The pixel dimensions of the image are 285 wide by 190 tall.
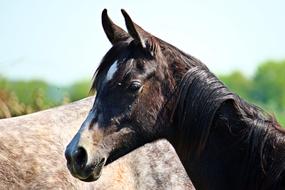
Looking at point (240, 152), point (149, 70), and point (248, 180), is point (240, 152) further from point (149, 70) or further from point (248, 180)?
point (149, 70)

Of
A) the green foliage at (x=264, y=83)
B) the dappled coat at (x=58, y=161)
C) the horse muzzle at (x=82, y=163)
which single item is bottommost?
the green foliage at (x=264, y=83)

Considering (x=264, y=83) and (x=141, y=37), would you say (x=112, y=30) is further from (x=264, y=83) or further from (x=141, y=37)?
(x=264, y=83)

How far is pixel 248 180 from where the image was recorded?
5.44 metres

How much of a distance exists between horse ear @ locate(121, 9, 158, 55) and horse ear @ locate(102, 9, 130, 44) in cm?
22

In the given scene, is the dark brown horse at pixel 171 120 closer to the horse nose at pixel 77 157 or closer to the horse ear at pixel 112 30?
the horse nose at pixel 77 157

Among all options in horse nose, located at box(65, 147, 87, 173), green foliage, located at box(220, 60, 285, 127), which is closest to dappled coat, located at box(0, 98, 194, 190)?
horse nose, located at box(65, 147, 87, 173)

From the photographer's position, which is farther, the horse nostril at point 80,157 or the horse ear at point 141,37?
the horse ear at point 141,37

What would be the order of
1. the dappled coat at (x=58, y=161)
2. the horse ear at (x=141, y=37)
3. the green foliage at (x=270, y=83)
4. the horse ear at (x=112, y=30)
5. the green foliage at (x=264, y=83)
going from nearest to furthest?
the horse ear at (x=141, y=37)
the horse ear at (x=112, y=30)
the dappled coat at (x=58, y=161)
the green foliage at (x=270, y=83)
the green foliage at (x=264, y=83)

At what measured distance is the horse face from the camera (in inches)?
216

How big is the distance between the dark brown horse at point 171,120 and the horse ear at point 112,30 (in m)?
0.17

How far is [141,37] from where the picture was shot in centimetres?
557

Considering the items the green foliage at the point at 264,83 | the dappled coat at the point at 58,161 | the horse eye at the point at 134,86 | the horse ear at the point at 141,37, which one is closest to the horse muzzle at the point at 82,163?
the horse eye at the point at 134,86

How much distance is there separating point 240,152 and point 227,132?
158mm

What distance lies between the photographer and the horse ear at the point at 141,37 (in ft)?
18.1
